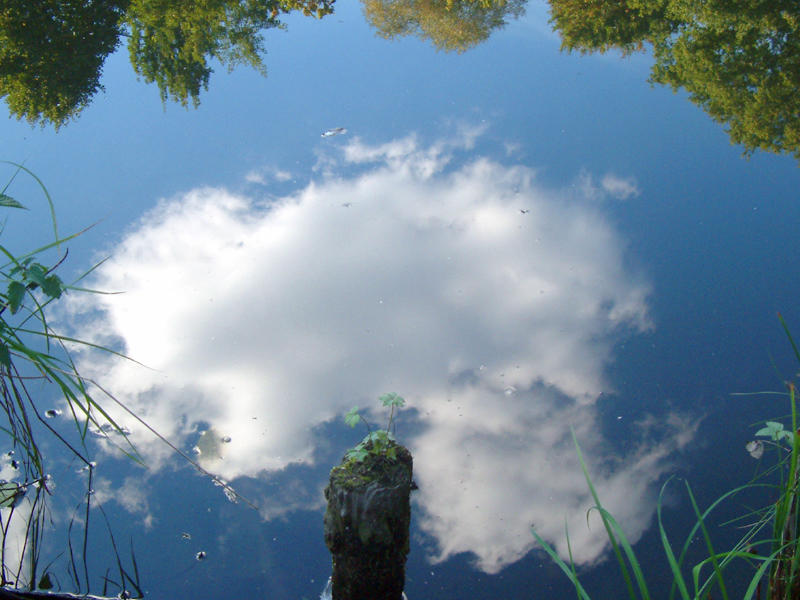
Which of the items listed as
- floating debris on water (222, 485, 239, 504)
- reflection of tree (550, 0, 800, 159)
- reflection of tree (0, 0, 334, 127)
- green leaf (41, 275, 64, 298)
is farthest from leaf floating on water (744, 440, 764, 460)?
reflection of tree (0, 0, 334, 127)

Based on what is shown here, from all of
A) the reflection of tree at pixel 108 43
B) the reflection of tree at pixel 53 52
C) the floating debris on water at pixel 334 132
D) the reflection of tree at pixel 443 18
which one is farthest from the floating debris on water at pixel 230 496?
the reflection of tree at pixel 443 18

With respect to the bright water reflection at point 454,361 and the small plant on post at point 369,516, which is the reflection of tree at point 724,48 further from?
the small plant on post at point 369,516

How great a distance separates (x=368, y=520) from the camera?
154 cm

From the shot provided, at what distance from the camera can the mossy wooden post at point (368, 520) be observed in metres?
1.54

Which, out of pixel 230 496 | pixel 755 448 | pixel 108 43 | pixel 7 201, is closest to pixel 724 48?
pixel 755 448

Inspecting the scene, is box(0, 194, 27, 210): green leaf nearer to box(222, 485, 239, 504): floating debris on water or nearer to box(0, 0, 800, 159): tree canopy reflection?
box(222, 485, 239, 504): floating debris on water

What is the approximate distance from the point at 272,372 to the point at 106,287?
1.04 metres

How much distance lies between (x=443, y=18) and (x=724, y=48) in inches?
88.2

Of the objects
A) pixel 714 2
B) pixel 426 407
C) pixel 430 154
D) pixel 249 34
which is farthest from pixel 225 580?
pixel 714 2

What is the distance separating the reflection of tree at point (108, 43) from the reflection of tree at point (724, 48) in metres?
2.46

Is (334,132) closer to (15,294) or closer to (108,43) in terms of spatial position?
(108,43)

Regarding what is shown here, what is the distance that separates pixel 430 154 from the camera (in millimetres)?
3783

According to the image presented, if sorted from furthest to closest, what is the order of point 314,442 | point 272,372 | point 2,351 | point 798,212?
point 798,212 → point 272,372 → point 314,442 → point 2,351

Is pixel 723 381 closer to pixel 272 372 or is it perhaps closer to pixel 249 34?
pixel 272 372
